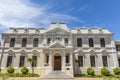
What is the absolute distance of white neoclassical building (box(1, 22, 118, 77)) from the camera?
28922 mm

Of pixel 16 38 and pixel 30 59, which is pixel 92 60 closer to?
pixel 30 59

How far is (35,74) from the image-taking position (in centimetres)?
2797

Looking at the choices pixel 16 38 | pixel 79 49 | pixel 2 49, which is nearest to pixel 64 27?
pixel 79 49

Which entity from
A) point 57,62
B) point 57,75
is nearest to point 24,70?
point 57,62

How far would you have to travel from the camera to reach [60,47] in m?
28.0

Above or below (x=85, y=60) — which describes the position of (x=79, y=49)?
above

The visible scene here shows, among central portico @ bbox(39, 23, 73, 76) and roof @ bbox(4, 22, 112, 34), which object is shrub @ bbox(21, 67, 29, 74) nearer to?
central portico @ bbox(39, 23, 73, 76)

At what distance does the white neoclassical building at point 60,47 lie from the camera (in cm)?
2892

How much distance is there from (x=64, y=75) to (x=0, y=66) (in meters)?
13.0

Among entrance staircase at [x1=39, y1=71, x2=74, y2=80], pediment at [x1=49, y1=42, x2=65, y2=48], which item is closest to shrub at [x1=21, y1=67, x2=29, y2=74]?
entrance staircase at [x1=39, y1=71, x2=74, y2=80]

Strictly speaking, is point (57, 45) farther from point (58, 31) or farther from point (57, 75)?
point (57, 75)

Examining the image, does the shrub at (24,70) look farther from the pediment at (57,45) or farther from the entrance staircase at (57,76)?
the pediment at (57,45)

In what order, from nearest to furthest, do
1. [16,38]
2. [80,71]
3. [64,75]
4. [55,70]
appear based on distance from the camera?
Result: [64,75], [55,70], [80,71], [16,38]

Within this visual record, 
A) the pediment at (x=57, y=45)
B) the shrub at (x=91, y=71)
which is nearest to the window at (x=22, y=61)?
the pediment at (x=57, y=45)
